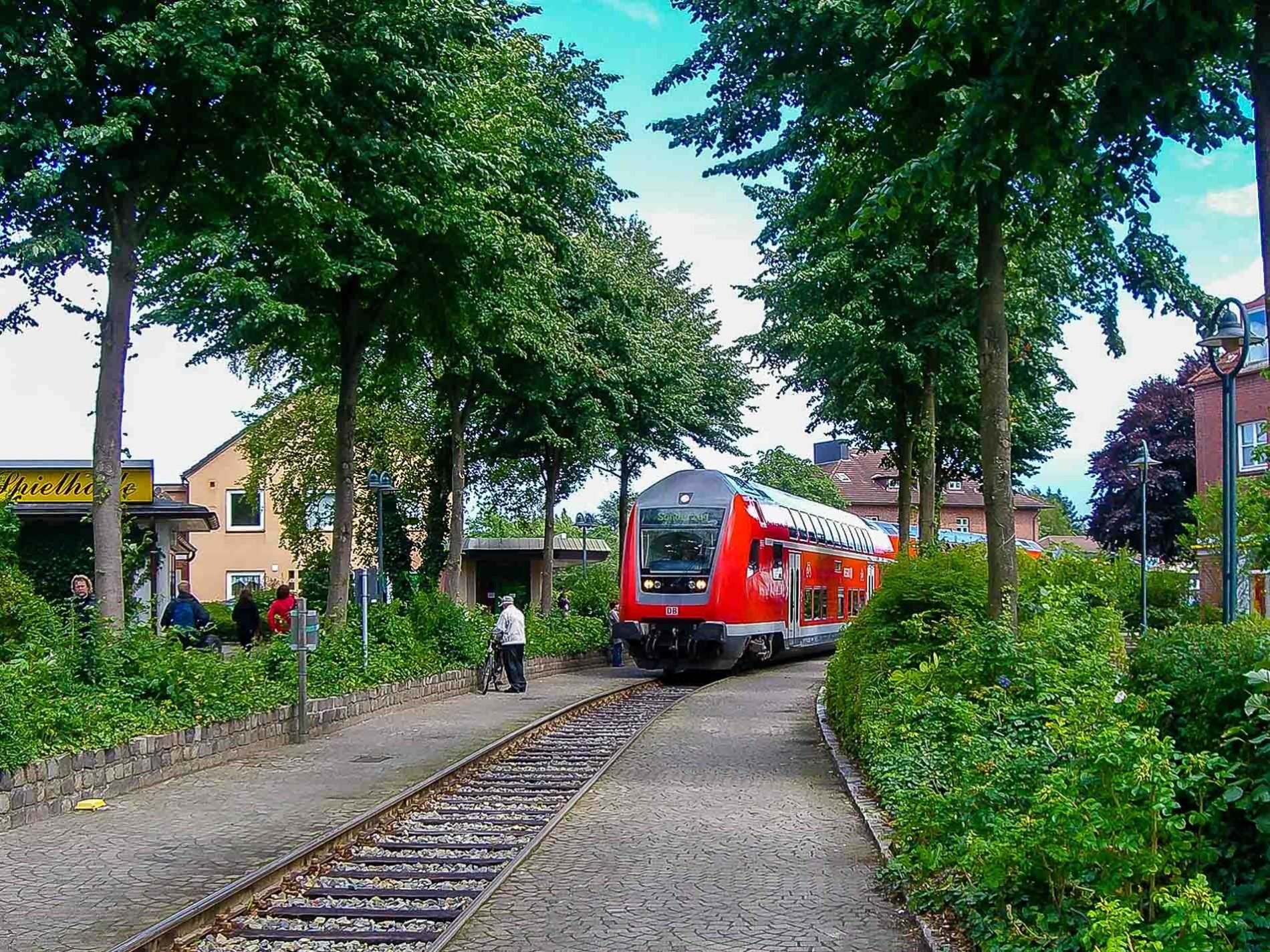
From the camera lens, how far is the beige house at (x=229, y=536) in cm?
5709

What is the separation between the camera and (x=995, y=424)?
41.9ft

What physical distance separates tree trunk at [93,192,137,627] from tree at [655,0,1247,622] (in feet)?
21.9

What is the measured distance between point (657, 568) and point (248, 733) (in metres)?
12.7

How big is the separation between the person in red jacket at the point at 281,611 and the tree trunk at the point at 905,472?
444 inches

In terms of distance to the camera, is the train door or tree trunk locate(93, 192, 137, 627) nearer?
tree trunk locate(93, 192, 137, 627)

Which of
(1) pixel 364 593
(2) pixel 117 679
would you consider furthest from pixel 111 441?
(1) pixel 364 593

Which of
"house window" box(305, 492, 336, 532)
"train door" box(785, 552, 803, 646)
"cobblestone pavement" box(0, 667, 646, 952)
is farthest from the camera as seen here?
"house window" box(305, 492, 336, 532)

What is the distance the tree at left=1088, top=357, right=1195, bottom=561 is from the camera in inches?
2009

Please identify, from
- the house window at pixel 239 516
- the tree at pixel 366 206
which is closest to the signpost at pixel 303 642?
the tree at pixel 366 206

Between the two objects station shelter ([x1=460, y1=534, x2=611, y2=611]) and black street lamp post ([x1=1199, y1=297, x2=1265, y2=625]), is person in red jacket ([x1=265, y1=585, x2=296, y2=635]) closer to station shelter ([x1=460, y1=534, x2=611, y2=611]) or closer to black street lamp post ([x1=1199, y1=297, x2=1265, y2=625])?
black street lamp post ([x1=1199, y1=297, x2=1265, y2=625])

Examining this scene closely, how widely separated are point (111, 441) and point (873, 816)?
9.29 meters

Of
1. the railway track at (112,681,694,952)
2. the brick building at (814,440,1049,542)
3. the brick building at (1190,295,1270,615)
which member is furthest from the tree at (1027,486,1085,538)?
the railway track at (112,681,694,952)

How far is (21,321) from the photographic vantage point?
1544 centimetres

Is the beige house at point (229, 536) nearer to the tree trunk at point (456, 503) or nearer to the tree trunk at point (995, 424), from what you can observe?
the tree trunk at point (456, 503)
